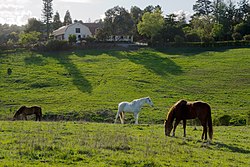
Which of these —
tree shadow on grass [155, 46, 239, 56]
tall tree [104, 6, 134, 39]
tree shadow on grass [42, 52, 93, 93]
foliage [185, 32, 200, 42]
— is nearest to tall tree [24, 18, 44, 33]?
tall tree [104, 6, 134, 39]

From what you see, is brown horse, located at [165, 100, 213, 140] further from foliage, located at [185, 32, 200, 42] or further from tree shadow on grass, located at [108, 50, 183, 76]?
foliage, located at [185, 32, 200, 42]

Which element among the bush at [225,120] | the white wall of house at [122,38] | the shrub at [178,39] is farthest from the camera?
the white wall of house at [122,38]

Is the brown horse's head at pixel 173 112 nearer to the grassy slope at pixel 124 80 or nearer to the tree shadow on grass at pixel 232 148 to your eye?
the tree shadow on grass at pixel 232 148

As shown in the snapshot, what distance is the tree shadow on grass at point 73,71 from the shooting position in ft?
162

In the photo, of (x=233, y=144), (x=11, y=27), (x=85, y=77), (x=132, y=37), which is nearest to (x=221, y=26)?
(x=132, y=37)

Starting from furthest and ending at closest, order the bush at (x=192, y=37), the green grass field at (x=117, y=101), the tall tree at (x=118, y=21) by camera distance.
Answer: the tall tree at (x=118, y=21), the bush at (x=192, y=37), the green grass field at (x=117, y=101)

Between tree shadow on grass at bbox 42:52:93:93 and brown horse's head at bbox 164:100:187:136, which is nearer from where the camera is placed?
brown horse's head at bbox 164:100:187:136

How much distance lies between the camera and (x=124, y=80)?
5275cm

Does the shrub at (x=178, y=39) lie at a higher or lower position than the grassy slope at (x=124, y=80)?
higher

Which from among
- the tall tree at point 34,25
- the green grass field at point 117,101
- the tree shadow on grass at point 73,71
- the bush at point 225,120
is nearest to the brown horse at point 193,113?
the green grass field at point 117,101

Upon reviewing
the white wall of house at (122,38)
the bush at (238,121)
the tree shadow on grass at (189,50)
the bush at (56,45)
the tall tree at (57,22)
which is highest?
the tall tree at (57,22)

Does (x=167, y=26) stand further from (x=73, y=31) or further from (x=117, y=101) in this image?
(x=117, y=101)

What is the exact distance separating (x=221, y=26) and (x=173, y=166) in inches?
2930

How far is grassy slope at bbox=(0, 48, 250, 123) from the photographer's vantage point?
132 feet
